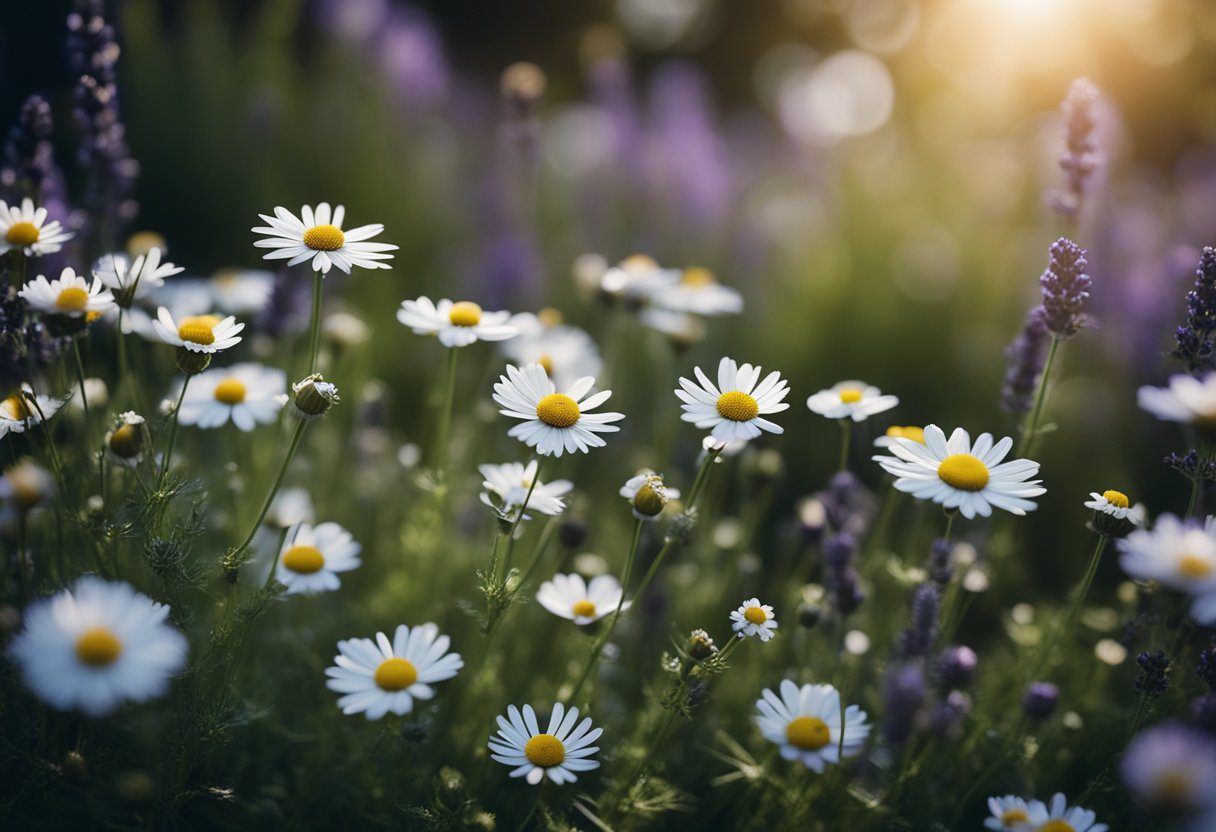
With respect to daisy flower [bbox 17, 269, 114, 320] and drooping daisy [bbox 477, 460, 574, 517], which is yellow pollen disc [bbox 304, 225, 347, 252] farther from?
drooping daisy [bbox 477, 460, 574, 517]

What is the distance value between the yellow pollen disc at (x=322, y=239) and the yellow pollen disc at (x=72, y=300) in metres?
0.46

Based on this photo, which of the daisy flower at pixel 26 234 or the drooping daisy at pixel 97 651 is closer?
the drooping daisy at pixel 97 651

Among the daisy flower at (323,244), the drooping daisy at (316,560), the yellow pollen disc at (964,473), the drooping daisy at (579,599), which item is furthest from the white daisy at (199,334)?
the yellow pollen disc at (964,473)

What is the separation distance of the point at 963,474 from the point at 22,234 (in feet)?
6.82

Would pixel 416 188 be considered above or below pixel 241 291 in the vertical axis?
above

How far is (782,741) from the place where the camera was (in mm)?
1953

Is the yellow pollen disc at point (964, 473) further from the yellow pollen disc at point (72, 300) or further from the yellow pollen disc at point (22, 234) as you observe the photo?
the yellow pollen disc at point (22, 234)

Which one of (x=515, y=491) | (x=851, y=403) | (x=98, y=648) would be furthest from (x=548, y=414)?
(x=98, y=648)

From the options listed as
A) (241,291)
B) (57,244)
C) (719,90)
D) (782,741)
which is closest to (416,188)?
(241,291)

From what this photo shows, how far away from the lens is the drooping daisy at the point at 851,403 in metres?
2.20

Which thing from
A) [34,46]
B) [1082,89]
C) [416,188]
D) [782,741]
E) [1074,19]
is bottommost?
[782,741]

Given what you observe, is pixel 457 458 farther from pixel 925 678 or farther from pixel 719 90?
pixel 719 90

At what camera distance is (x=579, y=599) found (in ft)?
7.56

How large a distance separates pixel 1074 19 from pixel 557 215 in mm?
3380
